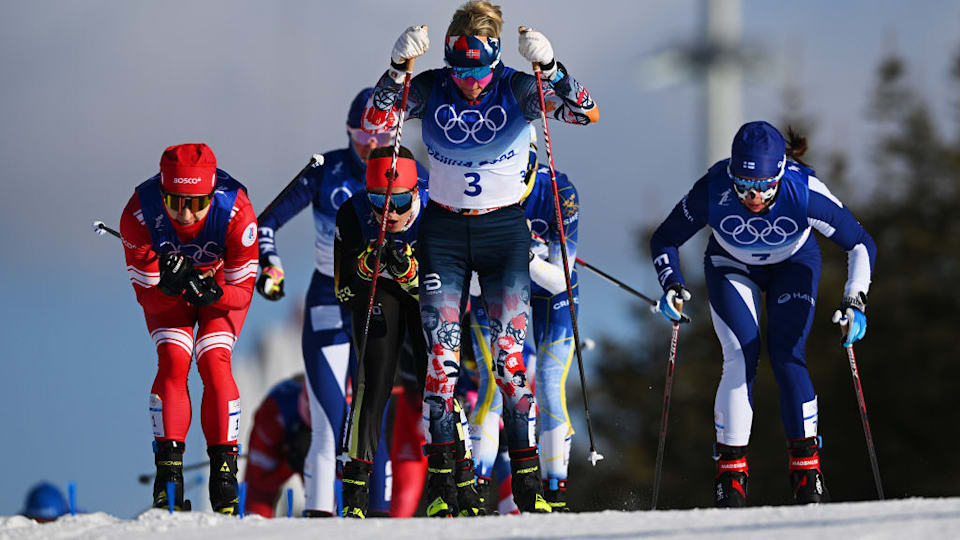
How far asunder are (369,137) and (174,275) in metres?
2.31

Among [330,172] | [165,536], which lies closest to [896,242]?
[330,172]

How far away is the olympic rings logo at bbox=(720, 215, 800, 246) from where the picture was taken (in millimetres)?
7684

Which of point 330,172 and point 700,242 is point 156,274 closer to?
point 330,172

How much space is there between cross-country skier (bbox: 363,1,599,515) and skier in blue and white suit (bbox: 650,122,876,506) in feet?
3.65

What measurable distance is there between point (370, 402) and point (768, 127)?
8.26 feet

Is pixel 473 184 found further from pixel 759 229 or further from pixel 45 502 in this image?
pixel 45 502

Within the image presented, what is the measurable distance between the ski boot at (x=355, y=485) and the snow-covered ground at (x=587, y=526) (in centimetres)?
113

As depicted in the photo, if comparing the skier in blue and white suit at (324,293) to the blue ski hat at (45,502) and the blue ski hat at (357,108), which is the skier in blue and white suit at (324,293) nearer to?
the blue ski hat at (357,108)

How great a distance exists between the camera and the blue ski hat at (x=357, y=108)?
9195 millimetres

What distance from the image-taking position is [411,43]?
6898mm

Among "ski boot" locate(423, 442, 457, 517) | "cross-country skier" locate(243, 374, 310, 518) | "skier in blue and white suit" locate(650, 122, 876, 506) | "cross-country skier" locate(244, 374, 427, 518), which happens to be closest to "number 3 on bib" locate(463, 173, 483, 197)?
"ski boot" locate(423, 442, 457, 517)

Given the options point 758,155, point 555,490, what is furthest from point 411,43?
point 555,490

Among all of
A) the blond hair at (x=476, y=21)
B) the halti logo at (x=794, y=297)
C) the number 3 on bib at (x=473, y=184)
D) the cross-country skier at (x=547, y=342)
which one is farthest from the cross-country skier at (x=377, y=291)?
the halti logo at (x=794, y=297)

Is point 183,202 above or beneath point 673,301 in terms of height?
above
